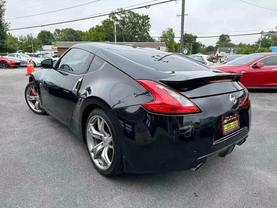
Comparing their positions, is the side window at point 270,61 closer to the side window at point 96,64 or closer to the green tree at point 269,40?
the side window at point 96,64

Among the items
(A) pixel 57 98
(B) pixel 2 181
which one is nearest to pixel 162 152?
(B) pixel 2 181

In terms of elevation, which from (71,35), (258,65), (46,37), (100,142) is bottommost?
(100,142)

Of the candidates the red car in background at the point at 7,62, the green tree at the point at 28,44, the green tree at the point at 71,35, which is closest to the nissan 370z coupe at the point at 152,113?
the red car in background at the point at 7,62

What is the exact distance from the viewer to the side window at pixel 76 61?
9.23ft

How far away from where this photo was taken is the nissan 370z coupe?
1839 millimetres

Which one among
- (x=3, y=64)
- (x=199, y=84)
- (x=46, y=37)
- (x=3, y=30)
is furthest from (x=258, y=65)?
(x=46, y=37)

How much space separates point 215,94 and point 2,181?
2.26 meters

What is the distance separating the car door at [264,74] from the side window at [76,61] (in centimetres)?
583

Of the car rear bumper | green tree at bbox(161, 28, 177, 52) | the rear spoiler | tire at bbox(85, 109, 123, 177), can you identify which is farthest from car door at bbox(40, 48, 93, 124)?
green tree at bbox(161, 28, 177, 52)

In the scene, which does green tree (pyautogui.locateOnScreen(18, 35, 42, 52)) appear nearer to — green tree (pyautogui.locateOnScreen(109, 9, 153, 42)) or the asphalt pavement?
green tree (pyautogui.locateOnScreen(109, 9, 153, 42))

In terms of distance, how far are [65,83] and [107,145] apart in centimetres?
114

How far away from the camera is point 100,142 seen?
97.5 inches

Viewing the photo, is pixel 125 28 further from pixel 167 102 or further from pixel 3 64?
pixel 167 102

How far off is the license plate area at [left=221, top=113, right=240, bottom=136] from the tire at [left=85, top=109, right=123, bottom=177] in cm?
98
